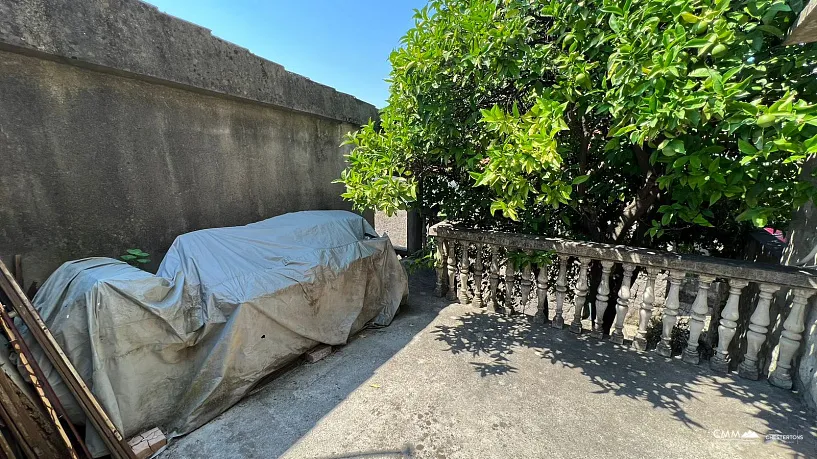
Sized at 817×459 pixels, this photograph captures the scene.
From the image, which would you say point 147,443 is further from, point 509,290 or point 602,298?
point 602,298

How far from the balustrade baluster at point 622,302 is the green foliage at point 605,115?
38 cm

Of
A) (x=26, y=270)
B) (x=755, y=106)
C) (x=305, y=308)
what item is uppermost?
(x=755, y=106)

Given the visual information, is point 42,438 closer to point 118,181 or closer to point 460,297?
point 118,181

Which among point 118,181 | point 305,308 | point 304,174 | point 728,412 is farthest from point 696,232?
point 118,181

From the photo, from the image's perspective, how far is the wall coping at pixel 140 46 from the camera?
6.36ft

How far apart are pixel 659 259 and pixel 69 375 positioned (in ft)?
12.3

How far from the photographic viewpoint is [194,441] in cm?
181

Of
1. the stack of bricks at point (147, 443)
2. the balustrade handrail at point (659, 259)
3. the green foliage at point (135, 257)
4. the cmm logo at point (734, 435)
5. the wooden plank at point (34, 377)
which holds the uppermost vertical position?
the balustrade handrail at point (659, 259)

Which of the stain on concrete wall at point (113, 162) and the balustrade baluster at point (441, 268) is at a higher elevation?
the stain on concrete wall at point (113, 162)

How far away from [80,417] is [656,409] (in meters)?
3.24

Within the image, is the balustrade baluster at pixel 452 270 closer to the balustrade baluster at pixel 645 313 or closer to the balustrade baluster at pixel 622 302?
the balustrade baluster at pixel 622 302

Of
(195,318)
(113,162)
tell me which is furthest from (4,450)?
(113,162)

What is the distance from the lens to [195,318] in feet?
6.53

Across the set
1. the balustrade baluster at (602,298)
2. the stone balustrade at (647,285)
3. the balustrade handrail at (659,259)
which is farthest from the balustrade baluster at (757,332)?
the balustrade baluster at (602,298)
